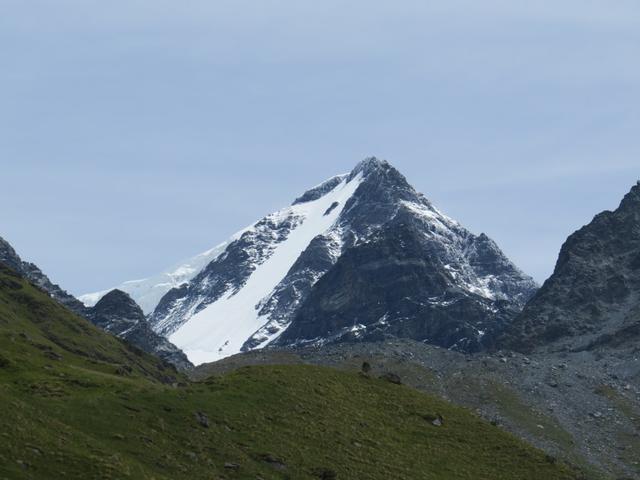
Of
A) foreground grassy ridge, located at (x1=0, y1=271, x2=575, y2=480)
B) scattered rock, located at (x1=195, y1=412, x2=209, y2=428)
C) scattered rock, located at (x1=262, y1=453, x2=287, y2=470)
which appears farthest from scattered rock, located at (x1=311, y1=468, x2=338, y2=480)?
scattered rock, located at (x1=195, y1=412, x2=209, y2=428)

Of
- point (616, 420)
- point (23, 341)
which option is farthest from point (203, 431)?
point (616, 420)

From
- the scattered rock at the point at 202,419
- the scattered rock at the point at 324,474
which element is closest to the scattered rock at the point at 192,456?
the scattered rock at the point at 202,419

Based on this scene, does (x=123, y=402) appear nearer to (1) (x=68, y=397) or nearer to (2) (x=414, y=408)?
(1) (x=68, y=397)

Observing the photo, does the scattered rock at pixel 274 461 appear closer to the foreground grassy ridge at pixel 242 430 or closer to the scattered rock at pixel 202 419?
the foreground grassy ridge at pixel 242 430

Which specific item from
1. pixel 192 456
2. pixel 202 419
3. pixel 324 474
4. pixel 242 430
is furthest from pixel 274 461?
pixel 192 456

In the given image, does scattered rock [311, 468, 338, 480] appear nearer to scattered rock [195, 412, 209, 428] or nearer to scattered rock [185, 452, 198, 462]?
scattered rock [195, 412, 209, 428]

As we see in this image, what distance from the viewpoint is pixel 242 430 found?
286ft

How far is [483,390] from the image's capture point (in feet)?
625

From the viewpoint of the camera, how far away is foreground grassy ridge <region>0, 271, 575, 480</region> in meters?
67.4

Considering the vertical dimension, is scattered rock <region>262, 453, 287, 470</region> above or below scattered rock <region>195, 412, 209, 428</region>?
below

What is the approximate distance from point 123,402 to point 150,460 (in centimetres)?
1122

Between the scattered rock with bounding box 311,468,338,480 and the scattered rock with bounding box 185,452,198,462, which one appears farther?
the scattered rock with bounding box 311,468,338,480

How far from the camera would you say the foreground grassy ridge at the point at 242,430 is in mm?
67438

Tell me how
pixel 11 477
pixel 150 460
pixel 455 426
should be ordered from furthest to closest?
pixel 455 426 → pixel 150 460 → pixel 11 477
